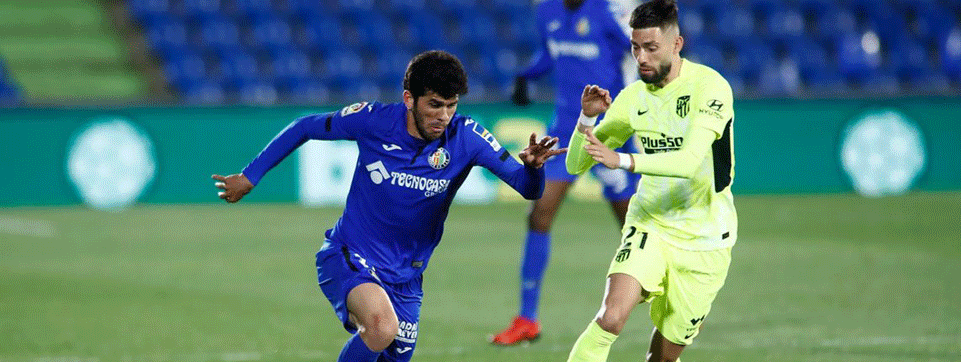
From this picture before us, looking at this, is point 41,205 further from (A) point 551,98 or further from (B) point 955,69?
(B) point 955,69

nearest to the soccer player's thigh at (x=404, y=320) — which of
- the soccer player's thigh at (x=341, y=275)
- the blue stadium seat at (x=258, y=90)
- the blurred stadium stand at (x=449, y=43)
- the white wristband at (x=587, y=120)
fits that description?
the soccer player's thigh at (x=341, y=275)

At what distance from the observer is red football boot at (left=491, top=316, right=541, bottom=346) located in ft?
24.1

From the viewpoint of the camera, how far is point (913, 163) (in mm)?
15195

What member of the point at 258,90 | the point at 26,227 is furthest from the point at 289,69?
the point at 26,227

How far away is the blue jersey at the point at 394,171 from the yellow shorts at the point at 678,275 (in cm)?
58

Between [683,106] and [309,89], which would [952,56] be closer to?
[309,89]

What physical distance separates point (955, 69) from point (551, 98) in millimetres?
6170

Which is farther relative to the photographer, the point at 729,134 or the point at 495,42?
the point at 495,42

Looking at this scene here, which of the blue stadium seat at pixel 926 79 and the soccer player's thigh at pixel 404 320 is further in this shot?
the blue stadium seat at pixel 926 79

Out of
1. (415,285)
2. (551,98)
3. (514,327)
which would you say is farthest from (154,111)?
(415,285)

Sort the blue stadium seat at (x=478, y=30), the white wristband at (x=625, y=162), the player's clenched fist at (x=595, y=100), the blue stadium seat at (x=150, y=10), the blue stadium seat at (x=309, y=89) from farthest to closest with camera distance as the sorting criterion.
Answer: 1. the blue stadium seat at (x=478, y=30)
2. the blue stadium seat at (x=150, y=10)
3. the blue stadium seat at (x=309, y=89)
4. the player's clenched fist at (x=595, y=100)
5. the white wristband at (x=625, y=162)

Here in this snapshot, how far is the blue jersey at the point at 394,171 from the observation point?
5.43 m

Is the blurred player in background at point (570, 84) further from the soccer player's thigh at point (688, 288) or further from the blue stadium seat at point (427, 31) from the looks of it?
the blue stadium seat at point (427, 31)

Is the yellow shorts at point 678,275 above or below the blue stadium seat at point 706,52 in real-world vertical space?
above
